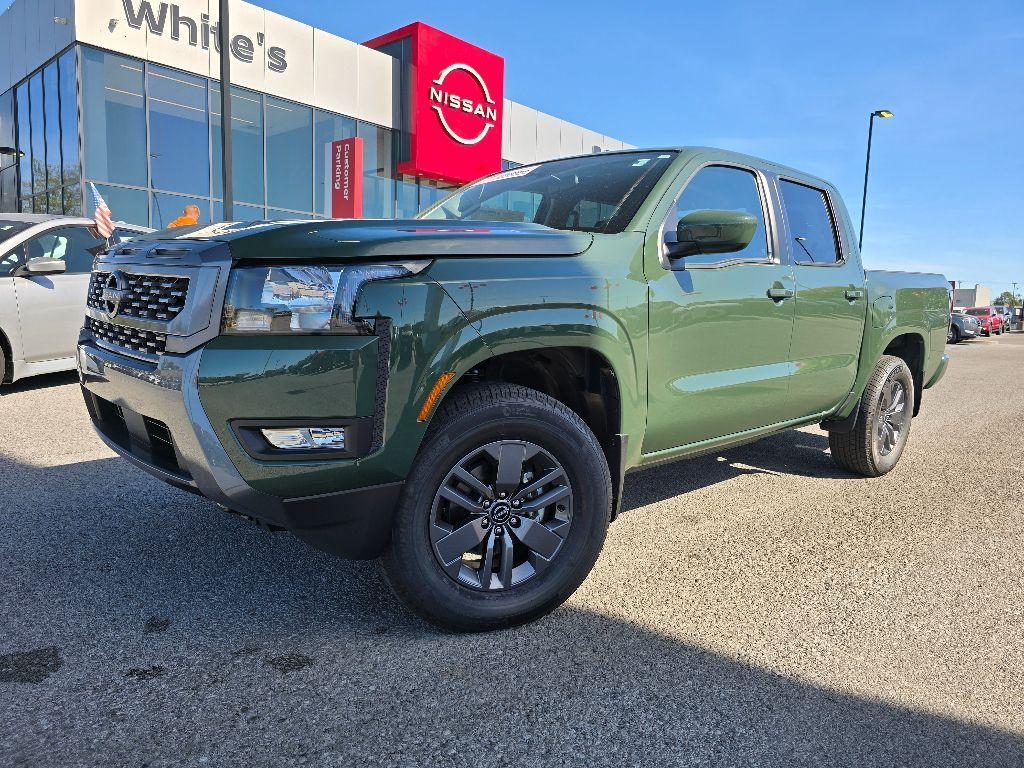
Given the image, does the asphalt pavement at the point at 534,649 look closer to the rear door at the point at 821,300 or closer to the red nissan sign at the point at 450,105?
the rear door at the point at 821,300

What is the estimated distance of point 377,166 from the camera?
70.8 feet

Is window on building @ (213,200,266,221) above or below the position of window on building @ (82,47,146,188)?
below

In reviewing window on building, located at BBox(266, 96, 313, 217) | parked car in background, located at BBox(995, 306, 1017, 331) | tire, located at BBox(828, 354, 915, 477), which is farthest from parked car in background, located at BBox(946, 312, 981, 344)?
tire, located at BBox(828, 354, 915, 477)

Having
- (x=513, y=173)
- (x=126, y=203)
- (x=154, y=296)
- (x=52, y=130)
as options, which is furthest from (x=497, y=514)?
(x=52, y=130)

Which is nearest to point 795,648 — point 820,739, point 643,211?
point 820,739

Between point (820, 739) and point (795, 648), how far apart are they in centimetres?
54

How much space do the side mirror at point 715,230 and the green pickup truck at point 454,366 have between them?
0.01 meters

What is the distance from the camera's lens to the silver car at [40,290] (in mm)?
6898

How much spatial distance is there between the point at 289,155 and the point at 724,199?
17728 mm

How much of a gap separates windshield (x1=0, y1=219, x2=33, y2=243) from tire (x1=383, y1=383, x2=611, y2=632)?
248 inches

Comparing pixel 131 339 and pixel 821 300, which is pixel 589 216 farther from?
pixel 131 339

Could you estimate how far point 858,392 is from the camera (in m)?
4.77

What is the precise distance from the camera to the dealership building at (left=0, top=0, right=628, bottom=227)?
16047 mm

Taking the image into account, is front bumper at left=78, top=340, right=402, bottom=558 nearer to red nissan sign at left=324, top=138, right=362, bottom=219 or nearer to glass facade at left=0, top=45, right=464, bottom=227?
glass facade at left=0, top=45, right=464, bottom=227
